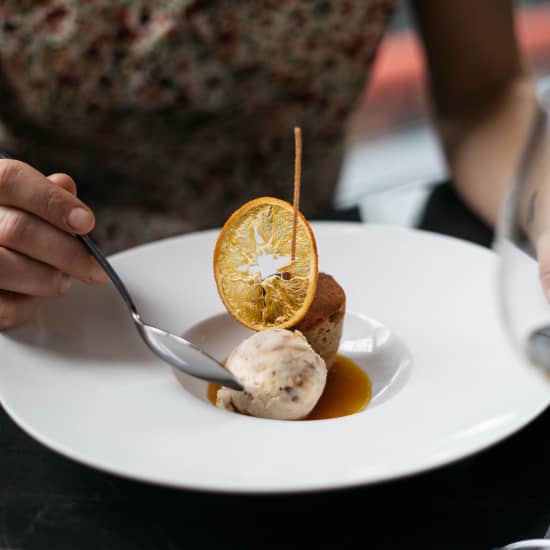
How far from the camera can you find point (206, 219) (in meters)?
1.47

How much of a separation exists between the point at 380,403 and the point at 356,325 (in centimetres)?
16

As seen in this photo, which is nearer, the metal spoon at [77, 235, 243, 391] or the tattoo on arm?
the tattoo on arm

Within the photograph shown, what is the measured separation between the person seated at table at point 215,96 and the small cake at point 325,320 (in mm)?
316

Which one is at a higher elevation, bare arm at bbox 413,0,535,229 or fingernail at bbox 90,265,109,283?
fingernail at bbox 90,265,109,283

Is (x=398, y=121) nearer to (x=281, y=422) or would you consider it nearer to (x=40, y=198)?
(x=40, y=198)

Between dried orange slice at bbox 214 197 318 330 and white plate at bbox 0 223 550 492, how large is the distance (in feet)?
0.17

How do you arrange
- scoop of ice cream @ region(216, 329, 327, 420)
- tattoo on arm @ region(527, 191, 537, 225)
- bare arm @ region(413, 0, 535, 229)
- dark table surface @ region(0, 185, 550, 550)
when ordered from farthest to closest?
bare arm @ region(413, 0, 535, 229) < scoop of ice cream @ region(216, 329, 327, 420) < dark table surface @ region(0, 185, 550, 550) < tattoo on arm @ region(527, 191, 537, 225)

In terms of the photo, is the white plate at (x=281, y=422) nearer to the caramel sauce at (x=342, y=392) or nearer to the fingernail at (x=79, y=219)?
the caramel sauce at (x=342, y=392)

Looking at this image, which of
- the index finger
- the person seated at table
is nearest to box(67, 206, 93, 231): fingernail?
the index finger

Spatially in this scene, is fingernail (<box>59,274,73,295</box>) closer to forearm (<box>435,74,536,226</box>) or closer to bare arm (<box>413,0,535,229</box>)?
forearm (<box>435,74,536,226</box>)

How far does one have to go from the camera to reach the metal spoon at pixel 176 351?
2.35 feet

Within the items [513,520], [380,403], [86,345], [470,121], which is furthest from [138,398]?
[470,121]

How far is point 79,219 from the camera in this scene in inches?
31.1

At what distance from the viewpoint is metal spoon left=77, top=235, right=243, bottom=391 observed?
2.35ft
